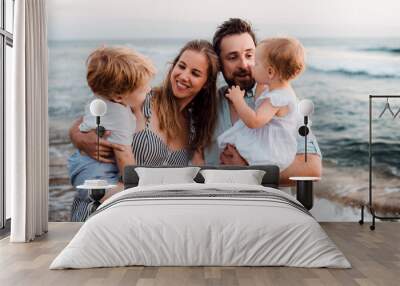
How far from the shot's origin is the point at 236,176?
24.2 ft

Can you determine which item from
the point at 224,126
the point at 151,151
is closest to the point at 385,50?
the point at 224,126

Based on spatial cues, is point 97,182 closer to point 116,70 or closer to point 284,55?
point 116,70

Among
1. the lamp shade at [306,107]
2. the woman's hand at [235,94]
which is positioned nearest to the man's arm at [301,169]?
the lamp shade at [306,107]

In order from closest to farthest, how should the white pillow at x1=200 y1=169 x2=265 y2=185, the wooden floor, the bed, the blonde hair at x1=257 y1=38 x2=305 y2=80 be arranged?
the wooden floor, the bed, the white pillow at x1=200 y1=169 x2=265 y2=185, the blonde hair at x1=257 y1=38 x2=305 y2=80

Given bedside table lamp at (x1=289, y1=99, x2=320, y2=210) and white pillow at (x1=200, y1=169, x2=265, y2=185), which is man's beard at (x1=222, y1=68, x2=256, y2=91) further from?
white pillow at (x1=200, y1=169, x2=265, y2=185)

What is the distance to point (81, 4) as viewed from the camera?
834 cm

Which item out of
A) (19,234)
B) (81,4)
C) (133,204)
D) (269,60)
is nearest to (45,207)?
(19,234)

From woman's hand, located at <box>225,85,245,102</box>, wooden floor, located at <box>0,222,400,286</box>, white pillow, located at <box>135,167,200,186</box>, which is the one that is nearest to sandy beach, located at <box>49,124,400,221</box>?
white pillow, located at <box>135,167,200,186</box>

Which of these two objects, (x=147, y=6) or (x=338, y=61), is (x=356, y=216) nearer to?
(x=338, y=61)

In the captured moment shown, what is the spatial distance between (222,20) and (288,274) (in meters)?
4.44

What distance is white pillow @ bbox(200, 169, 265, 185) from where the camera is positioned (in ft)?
24.0

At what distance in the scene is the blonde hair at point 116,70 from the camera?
26.6 feet

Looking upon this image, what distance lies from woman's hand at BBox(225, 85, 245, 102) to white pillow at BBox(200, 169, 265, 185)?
1.13m

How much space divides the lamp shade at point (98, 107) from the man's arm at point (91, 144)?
32cm
